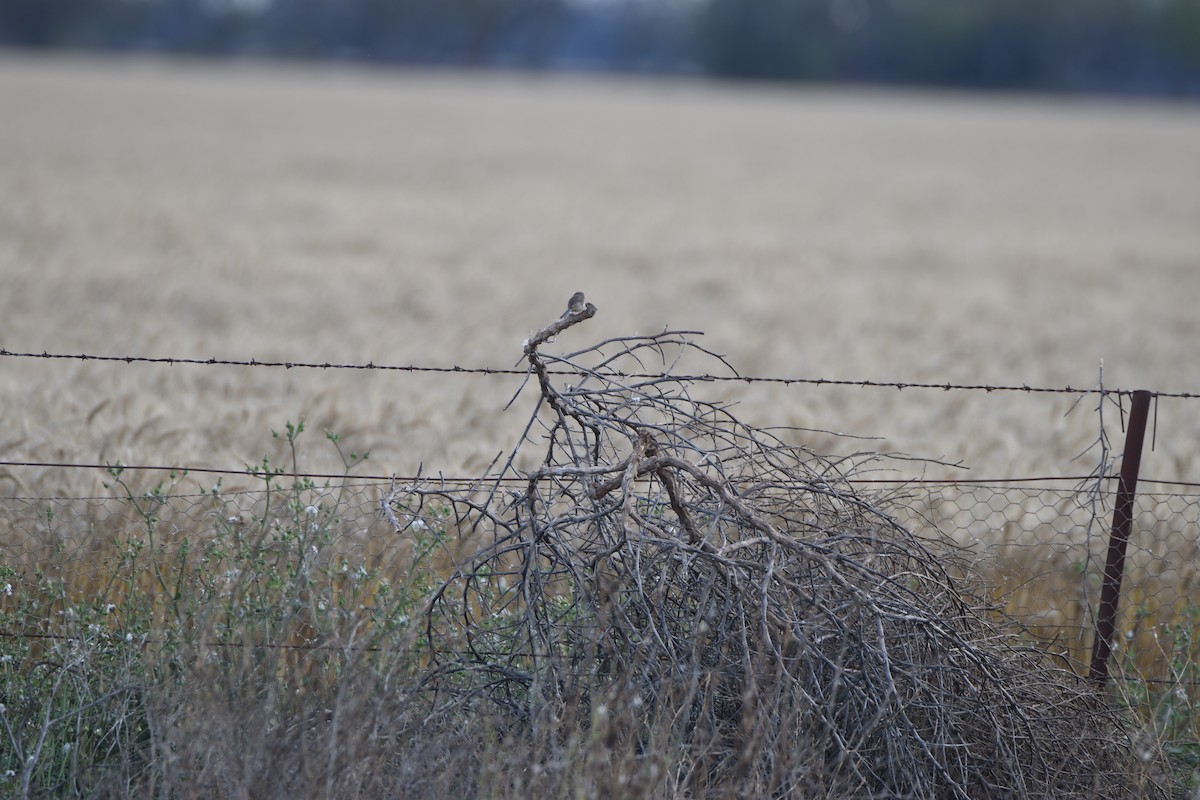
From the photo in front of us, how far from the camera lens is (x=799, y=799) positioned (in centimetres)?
300

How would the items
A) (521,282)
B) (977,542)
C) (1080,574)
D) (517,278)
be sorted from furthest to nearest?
(517,278)
(521,282)
(1080,574)
(977,542)

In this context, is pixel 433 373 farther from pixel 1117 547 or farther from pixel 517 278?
pixel 1117 547

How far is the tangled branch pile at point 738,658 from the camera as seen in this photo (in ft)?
10.3

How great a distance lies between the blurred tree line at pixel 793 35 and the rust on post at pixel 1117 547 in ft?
313

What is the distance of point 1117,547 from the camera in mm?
4023

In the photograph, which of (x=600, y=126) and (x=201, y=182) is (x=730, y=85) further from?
(x=201, y=182)

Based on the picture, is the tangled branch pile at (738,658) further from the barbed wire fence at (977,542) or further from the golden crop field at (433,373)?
the barbed wire fence at (977,542)

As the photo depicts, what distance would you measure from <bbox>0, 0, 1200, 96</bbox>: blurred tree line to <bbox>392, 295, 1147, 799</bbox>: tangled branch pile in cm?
A: 9601

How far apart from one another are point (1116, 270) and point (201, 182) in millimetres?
14897

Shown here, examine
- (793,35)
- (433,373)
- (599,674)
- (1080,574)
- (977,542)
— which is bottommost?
(599,674)

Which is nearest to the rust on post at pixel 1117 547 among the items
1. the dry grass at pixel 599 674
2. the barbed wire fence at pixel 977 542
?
the barbed wire fence at pixel 977 542

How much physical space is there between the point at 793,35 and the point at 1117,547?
315 feet

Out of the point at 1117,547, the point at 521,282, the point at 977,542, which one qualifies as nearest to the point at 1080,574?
the point at 1117,547

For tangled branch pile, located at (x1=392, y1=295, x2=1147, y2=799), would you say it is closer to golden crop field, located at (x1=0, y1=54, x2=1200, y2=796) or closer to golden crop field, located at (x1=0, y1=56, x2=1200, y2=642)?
golden crop field, located at (x1=0, y1=54, x2=1200, y2=796)
